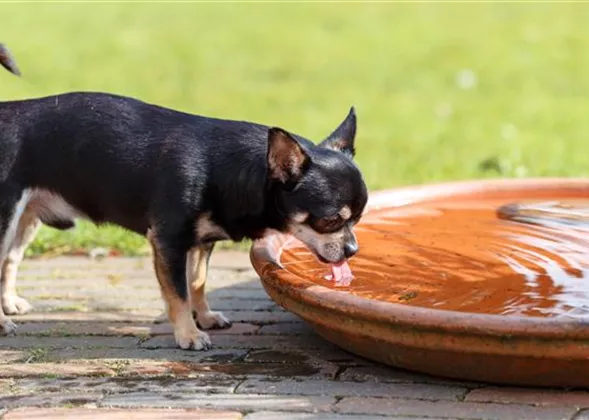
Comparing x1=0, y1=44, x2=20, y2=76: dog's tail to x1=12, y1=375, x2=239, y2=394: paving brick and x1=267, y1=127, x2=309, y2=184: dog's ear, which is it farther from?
x1=12, y1=375, x2=239, y2=394: paving brick

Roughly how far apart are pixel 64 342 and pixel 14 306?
0.66 metres

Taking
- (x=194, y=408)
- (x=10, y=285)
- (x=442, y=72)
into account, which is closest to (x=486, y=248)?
(x=194, y=408)

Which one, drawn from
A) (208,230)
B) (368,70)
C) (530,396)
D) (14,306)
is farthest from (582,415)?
(368,70)

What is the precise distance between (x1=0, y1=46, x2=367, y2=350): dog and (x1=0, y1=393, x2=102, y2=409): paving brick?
750 millimetres

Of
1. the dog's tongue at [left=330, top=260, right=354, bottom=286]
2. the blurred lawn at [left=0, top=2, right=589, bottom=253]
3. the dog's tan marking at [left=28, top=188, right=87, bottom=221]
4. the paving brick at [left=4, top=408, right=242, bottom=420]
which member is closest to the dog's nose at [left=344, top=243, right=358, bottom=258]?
the dog's tongue at [left=330, top=260, right=354, bottom=286]

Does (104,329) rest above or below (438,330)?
below

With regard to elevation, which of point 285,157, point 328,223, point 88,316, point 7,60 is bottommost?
Result: point 88,316

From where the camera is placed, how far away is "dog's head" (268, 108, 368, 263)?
15.8 ft

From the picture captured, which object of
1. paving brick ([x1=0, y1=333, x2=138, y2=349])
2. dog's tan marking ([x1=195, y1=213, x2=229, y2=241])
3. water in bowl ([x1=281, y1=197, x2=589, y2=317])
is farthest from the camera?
paving brick ([x1=0, y1=333, x2=138, y2=349])

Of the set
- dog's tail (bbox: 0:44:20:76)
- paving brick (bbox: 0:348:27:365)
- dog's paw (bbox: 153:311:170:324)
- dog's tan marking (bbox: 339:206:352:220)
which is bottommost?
paving brick (bbox: 0:348:27:365)

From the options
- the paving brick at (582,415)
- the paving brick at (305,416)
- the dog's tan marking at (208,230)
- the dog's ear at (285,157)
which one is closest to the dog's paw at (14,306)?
the dog's tan marking at (208,230)

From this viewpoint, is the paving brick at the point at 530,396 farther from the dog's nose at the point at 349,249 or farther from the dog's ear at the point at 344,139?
the dog's ear at the point at 344,139

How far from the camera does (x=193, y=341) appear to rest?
515 cm

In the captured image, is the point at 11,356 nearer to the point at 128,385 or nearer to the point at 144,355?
the point at 144,355
